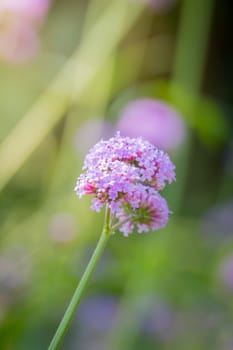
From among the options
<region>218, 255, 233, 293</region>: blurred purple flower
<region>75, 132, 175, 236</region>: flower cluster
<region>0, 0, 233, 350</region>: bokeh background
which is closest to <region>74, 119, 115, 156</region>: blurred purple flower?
<region>0, 0, 233, 350</region>: bokeh background

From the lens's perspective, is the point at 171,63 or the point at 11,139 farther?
the point at 171,63

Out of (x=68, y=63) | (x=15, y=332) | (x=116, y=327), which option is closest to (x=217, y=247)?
(x=116, y=327)

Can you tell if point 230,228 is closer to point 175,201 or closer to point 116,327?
point 175,201

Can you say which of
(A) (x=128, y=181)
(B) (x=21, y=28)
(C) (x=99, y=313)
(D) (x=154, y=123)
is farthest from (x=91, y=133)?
(A) (x=128, y=181)

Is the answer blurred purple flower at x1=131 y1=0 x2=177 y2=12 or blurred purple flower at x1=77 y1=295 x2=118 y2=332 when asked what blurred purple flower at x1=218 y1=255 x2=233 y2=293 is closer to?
blurred purple flower at x1=77 y1=295 x2=118 y2=332

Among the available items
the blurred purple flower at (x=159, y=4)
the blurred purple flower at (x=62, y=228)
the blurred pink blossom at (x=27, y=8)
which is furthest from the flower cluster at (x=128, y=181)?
the blurred purple flower at (x=159, y=4)

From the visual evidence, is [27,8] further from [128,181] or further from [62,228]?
[128,181]

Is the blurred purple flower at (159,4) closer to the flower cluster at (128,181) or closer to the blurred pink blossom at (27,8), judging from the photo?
the blurred pink blossom at (27,8)
